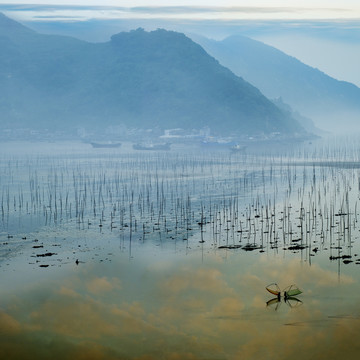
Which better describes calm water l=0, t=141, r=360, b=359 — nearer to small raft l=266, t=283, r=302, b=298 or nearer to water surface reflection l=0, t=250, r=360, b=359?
water surface reflection l=0, t=250, r=360, b=359

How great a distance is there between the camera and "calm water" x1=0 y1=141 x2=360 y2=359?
13884 millimetres

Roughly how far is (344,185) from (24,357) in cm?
2987

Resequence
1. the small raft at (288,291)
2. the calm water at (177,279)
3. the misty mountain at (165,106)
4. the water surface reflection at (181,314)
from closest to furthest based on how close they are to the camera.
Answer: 1. the water surface reflection at (181,314)
2. the calm water at (177,279)
3. the small raft at (288,291)
4. the misty mountain at (165,106)

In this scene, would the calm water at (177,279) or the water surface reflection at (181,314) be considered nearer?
the water surface reflection at (181,314)

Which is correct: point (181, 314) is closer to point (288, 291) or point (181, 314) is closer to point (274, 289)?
point (288, 291)

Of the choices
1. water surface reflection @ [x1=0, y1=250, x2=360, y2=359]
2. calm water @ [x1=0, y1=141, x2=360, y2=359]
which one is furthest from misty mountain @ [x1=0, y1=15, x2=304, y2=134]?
water surface reflection @ [x1=0, y1=250, x2=360, y2=359]

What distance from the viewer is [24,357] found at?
1335 centimetres

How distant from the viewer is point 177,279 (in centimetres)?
1848

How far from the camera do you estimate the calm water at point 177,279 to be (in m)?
13.9

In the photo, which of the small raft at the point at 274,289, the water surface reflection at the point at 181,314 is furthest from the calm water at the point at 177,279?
the small raft at the point at 274,289

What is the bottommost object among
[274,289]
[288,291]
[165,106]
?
[274,289]

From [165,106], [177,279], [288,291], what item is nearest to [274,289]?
[288,291]

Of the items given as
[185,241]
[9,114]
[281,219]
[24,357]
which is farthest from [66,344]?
[9,114]

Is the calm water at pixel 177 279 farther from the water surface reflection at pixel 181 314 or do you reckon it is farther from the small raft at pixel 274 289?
the small raft at pixel 274 289
